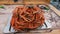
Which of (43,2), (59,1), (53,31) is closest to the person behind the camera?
(53,31)

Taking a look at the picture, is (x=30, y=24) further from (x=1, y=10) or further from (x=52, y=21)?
(x=1, y=10)

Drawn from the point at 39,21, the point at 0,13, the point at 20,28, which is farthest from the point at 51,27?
the point at 0,13

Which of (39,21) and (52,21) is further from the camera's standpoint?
(52,21)

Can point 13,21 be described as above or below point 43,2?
below

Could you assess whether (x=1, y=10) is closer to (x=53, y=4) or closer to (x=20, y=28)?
(x=20, y=28)

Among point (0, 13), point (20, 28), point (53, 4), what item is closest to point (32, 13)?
point (20, 28)

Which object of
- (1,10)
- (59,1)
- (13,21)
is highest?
(59,1)

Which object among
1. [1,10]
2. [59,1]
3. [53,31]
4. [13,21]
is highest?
[59,1]

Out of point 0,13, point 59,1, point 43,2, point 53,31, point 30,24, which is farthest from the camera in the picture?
point 43,2

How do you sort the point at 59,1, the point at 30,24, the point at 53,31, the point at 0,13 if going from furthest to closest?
1. the point at 59,1
2. the point at 0,13
3. the point at 53,31
4. the point at 30,24
